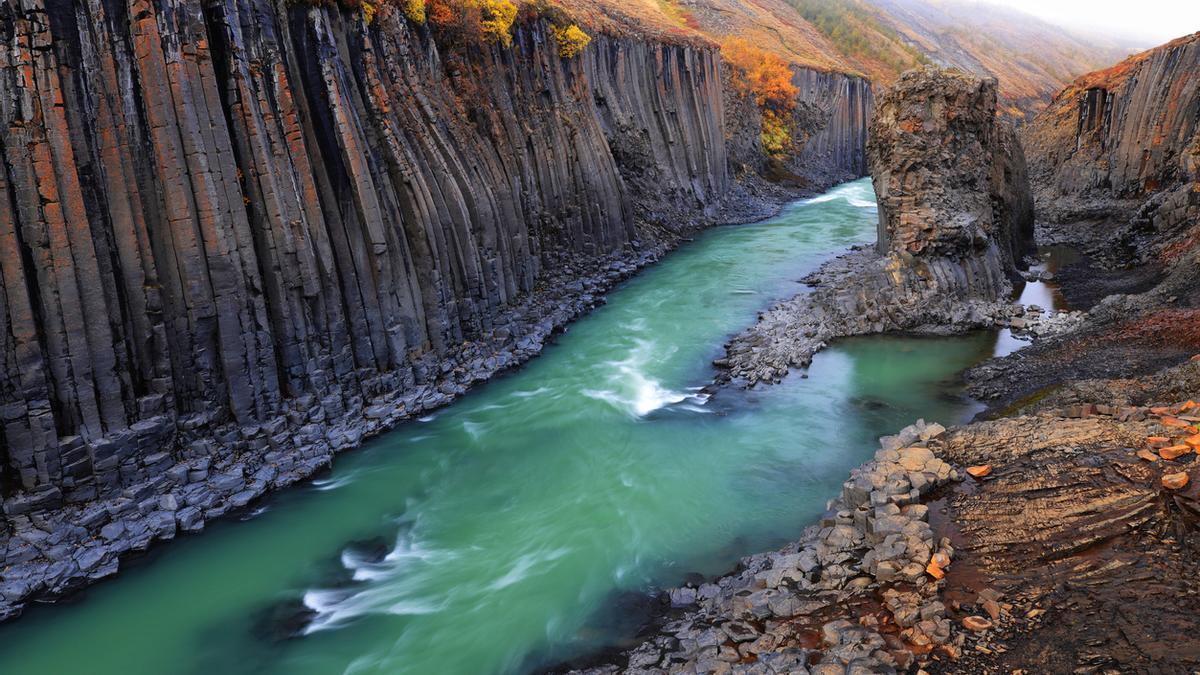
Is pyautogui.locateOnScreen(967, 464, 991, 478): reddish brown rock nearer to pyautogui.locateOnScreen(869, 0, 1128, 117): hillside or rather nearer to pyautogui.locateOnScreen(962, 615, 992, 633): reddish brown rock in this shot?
pyautogui.locateOnScreen(962, 615, 992, 633): reddish brown rock

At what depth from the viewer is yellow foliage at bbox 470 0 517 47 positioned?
23172 mm

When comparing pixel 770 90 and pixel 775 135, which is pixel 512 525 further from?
pixel 770 90

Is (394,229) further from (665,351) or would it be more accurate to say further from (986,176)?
(986,176)

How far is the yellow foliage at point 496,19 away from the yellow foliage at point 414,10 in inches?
119

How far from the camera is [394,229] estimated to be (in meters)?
17.4


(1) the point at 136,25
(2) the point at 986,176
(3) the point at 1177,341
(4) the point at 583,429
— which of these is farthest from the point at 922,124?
(1) the point at 136,25

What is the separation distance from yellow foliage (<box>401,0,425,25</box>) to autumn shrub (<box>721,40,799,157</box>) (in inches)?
1461

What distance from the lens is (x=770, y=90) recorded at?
180 ft

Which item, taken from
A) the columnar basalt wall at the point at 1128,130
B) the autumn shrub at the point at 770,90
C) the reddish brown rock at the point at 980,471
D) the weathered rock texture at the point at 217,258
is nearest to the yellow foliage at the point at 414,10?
the weathered rock texture at the point at 217,258

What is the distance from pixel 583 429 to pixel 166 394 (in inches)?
332

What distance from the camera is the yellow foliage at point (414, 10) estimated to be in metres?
19.7

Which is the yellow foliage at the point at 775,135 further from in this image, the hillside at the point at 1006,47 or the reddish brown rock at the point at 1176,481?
the reddish brown rock at the point at 1176,481

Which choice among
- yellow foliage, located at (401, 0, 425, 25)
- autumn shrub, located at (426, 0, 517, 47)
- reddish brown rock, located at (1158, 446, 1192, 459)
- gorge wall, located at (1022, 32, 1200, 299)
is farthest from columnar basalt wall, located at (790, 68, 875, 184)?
reddish brown rock, located at (1158, 446, 1192, 459)

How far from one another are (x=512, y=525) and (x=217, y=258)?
7.78m
